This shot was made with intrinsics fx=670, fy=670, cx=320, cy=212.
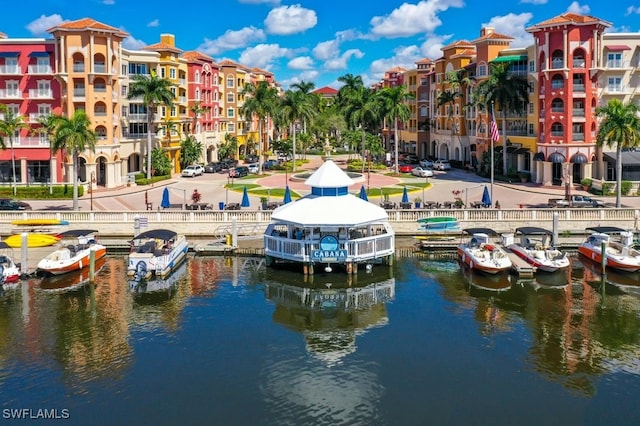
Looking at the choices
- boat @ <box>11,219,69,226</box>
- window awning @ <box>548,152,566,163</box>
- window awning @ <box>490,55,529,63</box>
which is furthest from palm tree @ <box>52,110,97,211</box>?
window awning @ <box>490,55,529,63</box>

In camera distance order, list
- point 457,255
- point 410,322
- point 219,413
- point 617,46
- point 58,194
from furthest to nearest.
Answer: point 617,46 < point 58,194 < point 457,255 < point 410,322 < point 219,413

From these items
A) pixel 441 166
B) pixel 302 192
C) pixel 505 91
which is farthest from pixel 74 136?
pixel 441 166

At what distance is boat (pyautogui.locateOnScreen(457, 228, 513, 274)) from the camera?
45159 mm

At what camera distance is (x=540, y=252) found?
46750 mm

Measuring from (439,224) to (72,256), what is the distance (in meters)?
29.5

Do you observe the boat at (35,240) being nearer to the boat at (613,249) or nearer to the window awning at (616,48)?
the boat at (613,249)

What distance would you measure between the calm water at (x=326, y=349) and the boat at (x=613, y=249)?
1.35m

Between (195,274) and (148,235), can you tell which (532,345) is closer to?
(195,274)

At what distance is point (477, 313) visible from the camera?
37.9 metres

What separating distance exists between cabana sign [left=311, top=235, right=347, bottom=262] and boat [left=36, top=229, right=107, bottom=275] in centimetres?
1553

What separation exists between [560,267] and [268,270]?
65.9ft

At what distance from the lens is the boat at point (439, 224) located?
57094 millimetres

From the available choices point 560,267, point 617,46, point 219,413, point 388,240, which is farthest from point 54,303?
point 617,46

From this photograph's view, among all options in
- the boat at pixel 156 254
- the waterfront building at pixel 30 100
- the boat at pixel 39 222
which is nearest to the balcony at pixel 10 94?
the waterfront building at pixel 30 100
